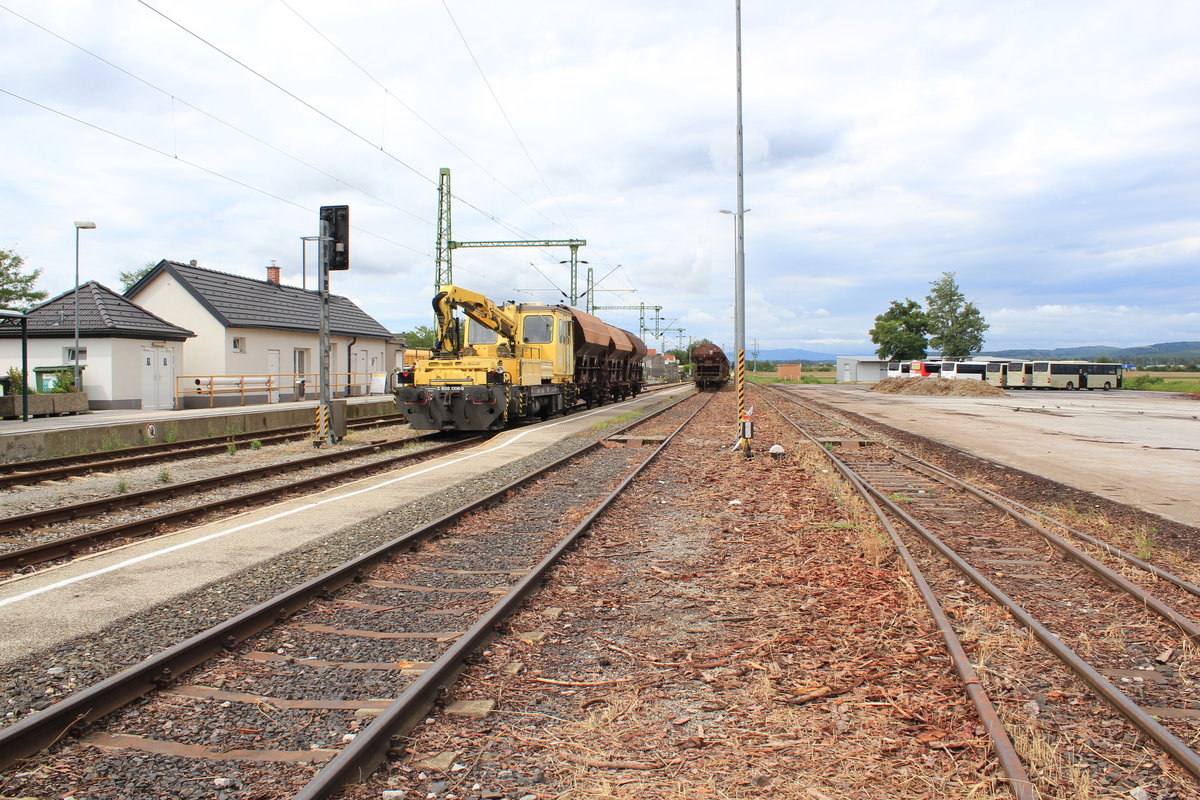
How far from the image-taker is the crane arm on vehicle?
1852 cm

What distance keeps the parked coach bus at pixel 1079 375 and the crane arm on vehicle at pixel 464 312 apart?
5000cm

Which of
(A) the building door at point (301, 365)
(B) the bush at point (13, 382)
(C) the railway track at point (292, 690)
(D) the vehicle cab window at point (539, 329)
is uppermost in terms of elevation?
(D) the vehicle cab window at point (539, 329)

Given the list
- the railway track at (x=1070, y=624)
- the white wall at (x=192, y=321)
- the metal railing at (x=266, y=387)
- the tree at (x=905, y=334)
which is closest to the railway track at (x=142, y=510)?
the railway track at (x=1070, y=624)

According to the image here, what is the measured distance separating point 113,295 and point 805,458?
79.2 feet

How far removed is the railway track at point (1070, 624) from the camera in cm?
341

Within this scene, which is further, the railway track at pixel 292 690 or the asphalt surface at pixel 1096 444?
the asphalt surface at pixel 1096 444

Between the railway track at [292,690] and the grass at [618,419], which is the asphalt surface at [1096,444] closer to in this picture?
the grass at [618,419]

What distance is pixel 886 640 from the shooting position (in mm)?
4602

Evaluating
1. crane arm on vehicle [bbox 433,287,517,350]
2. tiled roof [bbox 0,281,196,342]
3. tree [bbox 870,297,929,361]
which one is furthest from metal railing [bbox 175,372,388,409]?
tree [bbox 870,297,929,361]

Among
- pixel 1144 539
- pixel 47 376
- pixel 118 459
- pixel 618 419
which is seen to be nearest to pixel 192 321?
pixel 47 376

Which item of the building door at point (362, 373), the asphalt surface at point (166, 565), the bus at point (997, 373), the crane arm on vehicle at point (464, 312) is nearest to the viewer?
the asphalt surface at point (166, 565)

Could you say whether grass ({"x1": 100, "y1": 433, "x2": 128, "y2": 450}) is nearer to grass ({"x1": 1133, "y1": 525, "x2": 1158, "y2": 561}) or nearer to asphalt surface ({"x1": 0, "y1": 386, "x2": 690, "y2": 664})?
asphalt surface ({"x1": 0, "y1": 386, "x2": 690, "y2": 664})

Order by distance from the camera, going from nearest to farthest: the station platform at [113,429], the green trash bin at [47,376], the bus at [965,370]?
the station platform at [113,429] < the green trash bin at [47,376] < the bus at [965,370]

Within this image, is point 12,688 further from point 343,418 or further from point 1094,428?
point 1094,428
